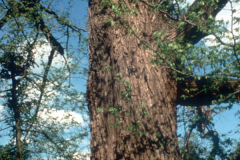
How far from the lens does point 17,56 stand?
7.42 m

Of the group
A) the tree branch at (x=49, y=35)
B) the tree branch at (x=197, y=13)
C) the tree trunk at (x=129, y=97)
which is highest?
the tree branch at (x=49, y=35)

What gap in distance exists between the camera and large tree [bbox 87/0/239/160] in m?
2.81

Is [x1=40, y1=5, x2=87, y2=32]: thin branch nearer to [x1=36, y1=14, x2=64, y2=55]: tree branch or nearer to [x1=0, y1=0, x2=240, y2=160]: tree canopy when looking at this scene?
[x1=36, y1=14, x2=64, y2=55]: tree branch

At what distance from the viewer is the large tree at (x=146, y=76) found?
2811 millimetres

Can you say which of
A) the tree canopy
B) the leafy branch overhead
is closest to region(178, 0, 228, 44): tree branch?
the tree canopy

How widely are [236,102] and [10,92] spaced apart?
6.71 meters

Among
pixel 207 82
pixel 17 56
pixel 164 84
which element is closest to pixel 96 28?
pixel 164 84

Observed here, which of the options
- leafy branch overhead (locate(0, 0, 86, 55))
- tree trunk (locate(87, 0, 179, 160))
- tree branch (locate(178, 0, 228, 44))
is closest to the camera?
tree trunk (locate(87, 0, 179, 160))

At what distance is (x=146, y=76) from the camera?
127 inches

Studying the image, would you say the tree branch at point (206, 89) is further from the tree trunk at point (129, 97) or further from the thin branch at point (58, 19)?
the thin branch at point (58, 19)

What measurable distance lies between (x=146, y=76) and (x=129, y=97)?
19.1 inches

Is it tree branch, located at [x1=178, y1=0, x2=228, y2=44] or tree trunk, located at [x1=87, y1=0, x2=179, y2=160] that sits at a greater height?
tree branch, located at [x1=178, y1=0, x2=228, y2=44]

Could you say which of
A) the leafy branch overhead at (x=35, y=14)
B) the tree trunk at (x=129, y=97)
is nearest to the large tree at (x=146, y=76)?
the tree trunk at (x=129, y=97)

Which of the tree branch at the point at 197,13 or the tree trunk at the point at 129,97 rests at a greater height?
the tree branch at the point at 197,13
